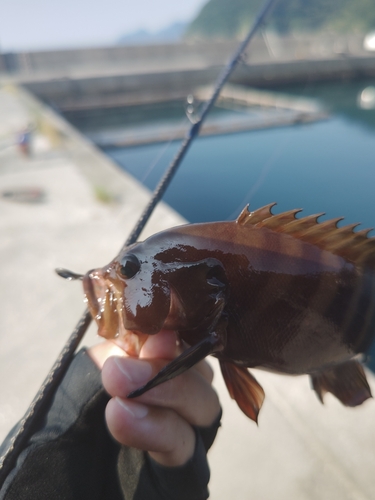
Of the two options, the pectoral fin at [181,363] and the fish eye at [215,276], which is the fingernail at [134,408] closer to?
the pectoral fin at [181,363]

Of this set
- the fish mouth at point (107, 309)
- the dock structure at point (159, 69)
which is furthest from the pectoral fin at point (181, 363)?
the dock structure at point (159, 69)

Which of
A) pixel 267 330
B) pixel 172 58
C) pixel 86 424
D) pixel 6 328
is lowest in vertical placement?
pixel 6 328

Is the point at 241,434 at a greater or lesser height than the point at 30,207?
lesser

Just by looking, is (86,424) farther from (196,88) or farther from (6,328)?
(196,88)

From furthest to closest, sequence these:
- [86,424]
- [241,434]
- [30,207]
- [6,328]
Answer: [30,207]
[6,328]
[241,434]
[86,424]

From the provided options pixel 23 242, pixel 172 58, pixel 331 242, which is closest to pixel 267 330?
pixel 331 242

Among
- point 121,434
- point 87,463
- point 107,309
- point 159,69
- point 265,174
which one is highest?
point 159,69

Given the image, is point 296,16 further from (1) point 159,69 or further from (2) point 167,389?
(2) point 167,389

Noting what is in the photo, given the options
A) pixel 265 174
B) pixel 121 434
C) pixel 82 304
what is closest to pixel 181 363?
pixel 121 434
